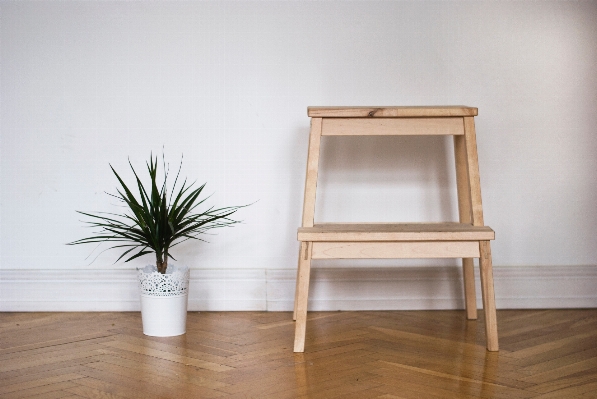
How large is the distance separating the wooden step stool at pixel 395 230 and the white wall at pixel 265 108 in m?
0.50

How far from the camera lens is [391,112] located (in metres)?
2.05

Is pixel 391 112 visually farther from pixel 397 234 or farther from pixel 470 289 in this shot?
pixel 470 289

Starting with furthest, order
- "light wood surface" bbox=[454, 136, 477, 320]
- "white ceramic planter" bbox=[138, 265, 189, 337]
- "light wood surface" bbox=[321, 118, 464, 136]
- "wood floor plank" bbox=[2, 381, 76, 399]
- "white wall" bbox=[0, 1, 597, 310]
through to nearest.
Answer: "white wall" bbox=[0, 1, 597, 310], "light wood surface" bbox=[454, 136, 477, 320], "white ceramic planter" bbox=[138, 265, 189, 337], "light wood surface" bbox=[321, 118, 464, 136], "wood floor plank" bbox=[2, 381, 76, 399]

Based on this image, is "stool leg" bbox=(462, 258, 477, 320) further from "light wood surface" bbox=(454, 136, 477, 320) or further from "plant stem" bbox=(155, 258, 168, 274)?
"plant stem" bbox=(155, 258, 168, 274)

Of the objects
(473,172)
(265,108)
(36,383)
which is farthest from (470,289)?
(36,383)

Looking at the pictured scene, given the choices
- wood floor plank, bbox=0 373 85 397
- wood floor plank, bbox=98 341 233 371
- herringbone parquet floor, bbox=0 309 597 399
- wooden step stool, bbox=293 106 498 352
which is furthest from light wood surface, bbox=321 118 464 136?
wood floor plank, bbox=0 373 85 397

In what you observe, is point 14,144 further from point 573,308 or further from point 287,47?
point 573,308

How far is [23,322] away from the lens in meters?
2.43

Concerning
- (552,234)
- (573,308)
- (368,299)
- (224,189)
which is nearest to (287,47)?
(224,189)

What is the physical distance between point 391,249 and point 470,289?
23.1 inches

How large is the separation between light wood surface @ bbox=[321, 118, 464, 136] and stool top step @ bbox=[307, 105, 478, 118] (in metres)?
0.02

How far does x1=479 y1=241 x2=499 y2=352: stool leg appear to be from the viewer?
2.00 meters

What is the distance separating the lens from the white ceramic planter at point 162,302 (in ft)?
7.29

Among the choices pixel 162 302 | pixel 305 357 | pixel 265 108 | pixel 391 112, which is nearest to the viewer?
pixel 305 357
